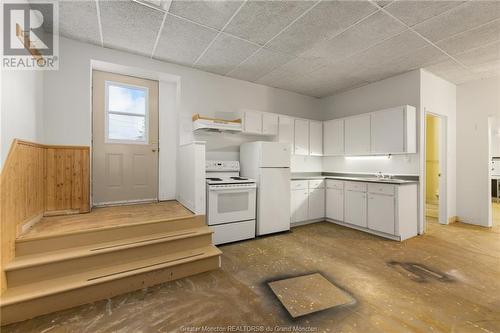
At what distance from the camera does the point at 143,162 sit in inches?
160

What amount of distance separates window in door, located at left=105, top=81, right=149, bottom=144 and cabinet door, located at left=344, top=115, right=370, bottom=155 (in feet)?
13.3

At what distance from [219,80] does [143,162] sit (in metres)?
2.14

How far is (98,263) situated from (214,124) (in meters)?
2.53

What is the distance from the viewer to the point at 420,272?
2590 mm

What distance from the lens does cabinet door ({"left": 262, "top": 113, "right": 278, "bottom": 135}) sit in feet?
14.5

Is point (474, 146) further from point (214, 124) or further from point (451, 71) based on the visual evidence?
point (214, 124)

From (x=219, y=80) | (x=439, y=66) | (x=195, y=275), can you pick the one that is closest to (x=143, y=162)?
(x=219, y=80)

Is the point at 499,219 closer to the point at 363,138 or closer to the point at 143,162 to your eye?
the point at 363,138

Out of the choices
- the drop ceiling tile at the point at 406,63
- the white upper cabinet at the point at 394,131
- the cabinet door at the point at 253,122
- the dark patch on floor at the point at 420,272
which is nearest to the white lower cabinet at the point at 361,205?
the white upper cabinet at the point at 394,131

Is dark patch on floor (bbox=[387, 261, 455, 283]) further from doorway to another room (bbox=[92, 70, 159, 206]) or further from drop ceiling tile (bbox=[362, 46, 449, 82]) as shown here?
doorway to another room (bbox=[92, 70, 159, 206])

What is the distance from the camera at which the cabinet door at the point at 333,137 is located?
4844 millimetres

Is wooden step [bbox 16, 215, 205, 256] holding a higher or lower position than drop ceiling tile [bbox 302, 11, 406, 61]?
lower

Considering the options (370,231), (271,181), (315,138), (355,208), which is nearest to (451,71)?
(315,138)

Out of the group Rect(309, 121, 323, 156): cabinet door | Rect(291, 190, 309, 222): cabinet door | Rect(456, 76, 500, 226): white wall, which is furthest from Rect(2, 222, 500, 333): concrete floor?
Rect(309, 121, 323, 156): cabinet door
